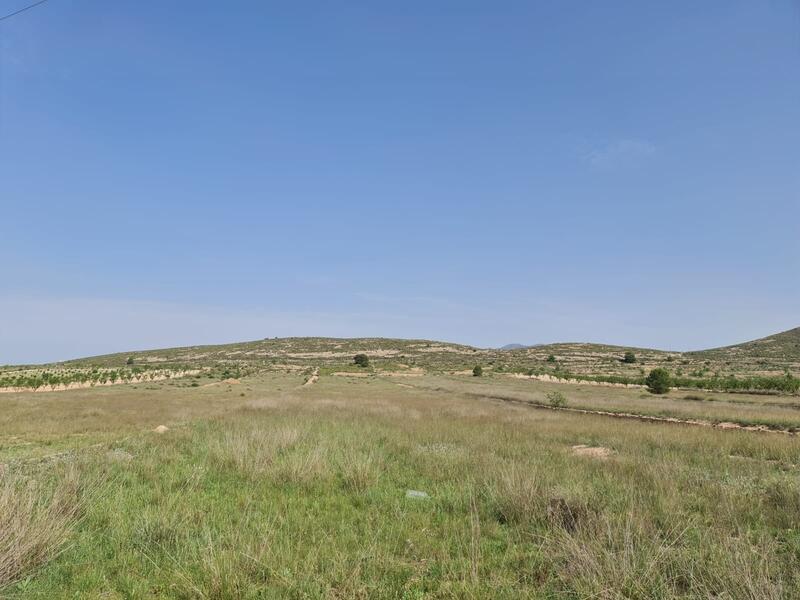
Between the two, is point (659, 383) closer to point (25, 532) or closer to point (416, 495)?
point (416, 495)

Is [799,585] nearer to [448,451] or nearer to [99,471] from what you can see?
[448,451]

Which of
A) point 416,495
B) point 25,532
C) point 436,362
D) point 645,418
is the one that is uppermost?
point 25,532

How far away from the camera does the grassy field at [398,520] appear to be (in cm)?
493

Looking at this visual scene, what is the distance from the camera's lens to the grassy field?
194 inches

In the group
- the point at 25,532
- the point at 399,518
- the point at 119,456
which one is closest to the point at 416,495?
the point at 399,518

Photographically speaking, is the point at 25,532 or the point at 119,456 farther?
the point at 119,456

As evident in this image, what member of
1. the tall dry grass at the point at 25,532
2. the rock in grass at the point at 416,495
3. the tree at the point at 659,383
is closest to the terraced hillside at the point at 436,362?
the tree at the point at 659,383

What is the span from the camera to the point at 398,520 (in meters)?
7.23

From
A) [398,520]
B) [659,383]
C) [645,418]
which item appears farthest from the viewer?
[659,383]

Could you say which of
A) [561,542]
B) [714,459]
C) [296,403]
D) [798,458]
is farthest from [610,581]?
[296,403]

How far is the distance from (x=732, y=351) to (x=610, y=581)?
13596 centimetres

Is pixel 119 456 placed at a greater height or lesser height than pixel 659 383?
greater

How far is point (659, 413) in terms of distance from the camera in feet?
93.7

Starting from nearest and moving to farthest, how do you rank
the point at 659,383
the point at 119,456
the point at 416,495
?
the point at 416,495 → the point at 119,456 → the point at 659,383
